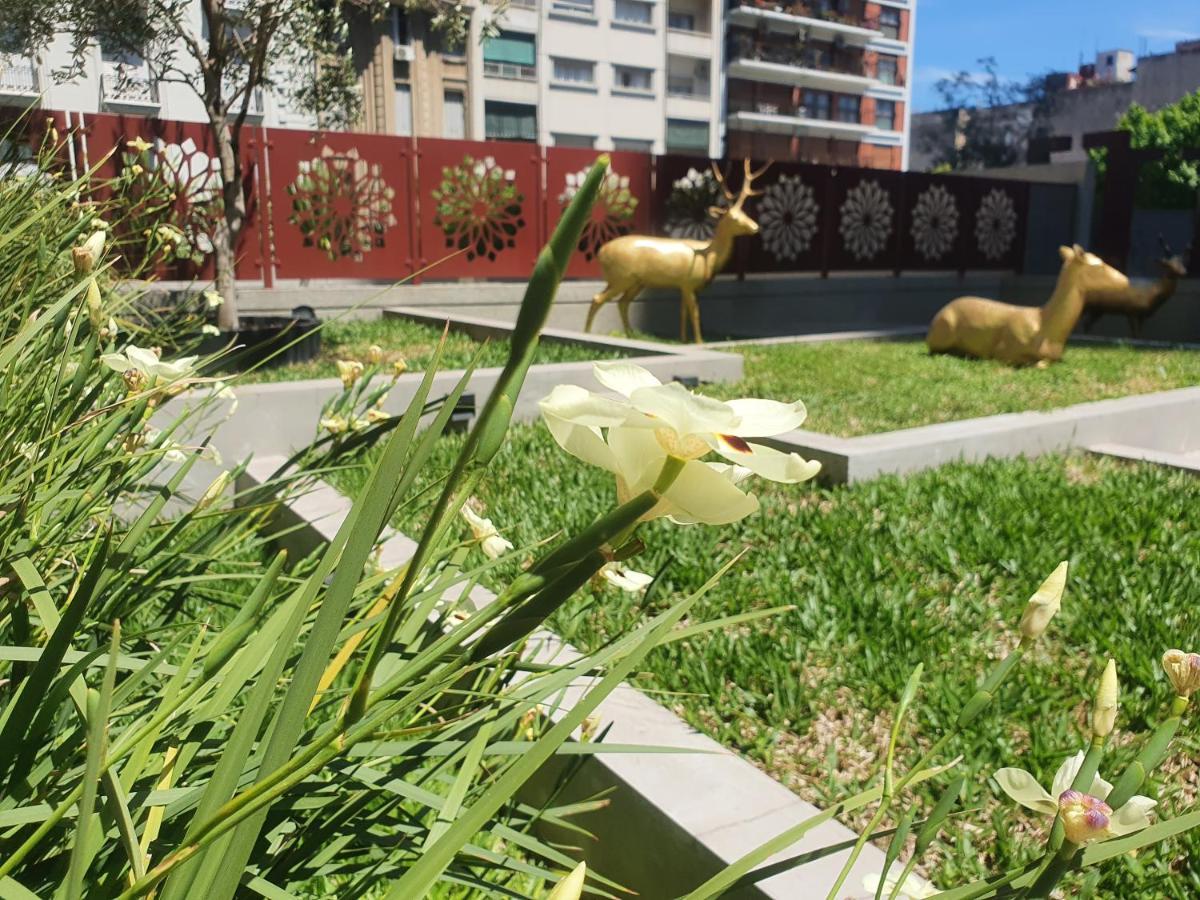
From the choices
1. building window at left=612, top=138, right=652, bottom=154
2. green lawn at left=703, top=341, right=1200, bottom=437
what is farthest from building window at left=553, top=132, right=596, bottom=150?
green lawn at left=703, top=341, right=1200, bottom=437

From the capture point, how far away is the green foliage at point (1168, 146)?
18.1 metres

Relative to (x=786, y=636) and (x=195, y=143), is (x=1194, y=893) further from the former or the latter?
(x=195, y=143)

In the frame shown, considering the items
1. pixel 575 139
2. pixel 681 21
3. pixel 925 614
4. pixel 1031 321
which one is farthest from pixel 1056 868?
pixel 681 21

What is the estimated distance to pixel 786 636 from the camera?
277 cm

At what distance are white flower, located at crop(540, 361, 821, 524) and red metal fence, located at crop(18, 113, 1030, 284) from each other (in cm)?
762

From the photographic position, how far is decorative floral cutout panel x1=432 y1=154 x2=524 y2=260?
10695mm

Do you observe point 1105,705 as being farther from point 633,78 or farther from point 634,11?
point 634,11

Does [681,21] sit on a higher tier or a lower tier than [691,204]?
higher

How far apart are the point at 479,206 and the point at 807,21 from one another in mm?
50010

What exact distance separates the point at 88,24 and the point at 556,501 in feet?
20.2

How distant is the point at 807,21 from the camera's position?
5434 centimetres

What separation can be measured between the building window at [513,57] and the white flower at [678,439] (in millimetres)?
41859

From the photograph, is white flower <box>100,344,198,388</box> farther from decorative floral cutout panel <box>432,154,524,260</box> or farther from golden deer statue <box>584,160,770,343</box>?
decorative floral cutout panel <box>432,154,524,260</box>

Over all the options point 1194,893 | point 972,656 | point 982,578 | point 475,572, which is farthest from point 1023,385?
point 475,572
